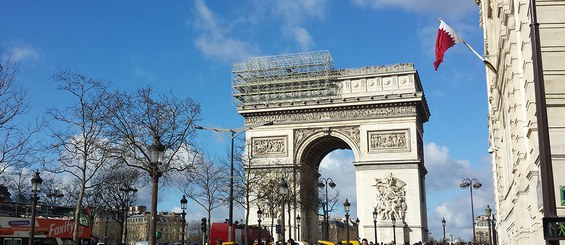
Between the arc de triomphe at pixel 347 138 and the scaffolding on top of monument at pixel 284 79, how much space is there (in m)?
0.10

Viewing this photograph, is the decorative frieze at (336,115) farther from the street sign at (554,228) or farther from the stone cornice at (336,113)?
the street sign at (554,228)

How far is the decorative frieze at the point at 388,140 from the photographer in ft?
165

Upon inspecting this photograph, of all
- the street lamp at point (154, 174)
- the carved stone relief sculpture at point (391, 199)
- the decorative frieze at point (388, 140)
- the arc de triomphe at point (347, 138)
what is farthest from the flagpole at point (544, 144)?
the decorative frieze at point (388, 140)

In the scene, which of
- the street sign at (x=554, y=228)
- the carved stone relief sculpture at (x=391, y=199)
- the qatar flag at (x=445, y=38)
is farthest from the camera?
the carved stone relief sculpture at (x=391, y=199)

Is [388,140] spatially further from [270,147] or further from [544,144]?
[544,144]

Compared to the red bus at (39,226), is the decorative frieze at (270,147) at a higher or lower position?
higher

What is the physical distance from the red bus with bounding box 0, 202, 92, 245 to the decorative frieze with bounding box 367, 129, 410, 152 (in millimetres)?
26309

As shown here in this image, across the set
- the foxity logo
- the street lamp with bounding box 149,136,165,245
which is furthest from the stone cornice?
the street lamp with bounding box 149,136,165,245

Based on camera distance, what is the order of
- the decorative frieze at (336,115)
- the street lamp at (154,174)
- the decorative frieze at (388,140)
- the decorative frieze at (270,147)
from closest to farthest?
the street lamp at (154,174)
the decorative frieze at (388,140)
the decorative frieze at (336,115)
the decorative frieze at (270,147)

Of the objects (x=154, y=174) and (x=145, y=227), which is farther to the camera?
(x=145, y=227)

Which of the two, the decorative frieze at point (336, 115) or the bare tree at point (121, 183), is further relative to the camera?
the decorative frieze at point (336, 115)

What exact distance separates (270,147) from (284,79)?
7.30m

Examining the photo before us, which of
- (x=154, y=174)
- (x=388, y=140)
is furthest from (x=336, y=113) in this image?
(x=154, y=174)

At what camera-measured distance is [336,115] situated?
173 feet
